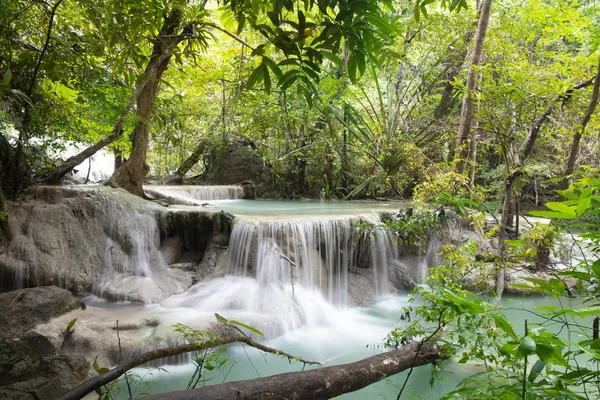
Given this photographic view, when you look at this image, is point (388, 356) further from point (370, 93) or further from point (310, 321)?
point (370, 93)

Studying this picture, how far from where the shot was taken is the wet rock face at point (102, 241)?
5.43 meters

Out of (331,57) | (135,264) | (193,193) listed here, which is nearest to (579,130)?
(331,57)

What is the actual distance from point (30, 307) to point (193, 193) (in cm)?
618

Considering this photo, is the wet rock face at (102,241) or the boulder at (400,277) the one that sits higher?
the wet rock face at (102,241)

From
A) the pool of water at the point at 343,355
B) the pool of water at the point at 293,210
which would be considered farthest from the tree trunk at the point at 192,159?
the pool of water at the point at 343,355

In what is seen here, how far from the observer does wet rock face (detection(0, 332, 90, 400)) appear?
2895mm

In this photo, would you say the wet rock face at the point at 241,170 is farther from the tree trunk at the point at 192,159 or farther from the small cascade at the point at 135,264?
the small cascade at the point at 135,264

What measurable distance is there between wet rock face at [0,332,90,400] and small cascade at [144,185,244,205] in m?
5.45

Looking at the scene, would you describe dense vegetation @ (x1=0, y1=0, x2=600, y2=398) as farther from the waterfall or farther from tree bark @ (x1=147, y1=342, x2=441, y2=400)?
the waterfall

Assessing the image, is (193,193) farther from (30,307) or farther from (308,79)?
(308,79)

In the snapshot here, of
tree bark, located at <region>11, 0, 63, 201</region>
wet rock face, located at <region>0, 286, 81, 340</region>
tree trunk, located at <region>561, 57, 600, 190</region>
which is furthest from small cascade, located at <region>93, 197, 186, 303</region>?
tree trunk, located at <region>561, 57, 600, 190</region>

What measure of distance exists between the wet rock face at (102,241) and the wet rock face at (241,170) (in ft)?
20.3

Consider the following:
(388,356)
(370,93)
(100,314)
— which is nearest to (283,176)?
(370,93)

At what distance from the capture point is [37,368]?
3.27 metres
